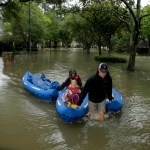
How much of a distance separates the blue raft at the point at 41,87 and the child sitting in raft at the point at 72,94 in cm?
148

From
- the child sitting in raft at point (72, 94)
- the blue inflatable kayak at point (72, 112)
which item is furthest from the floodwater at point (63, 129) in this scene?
the child sitting in raft at point (72, 94)

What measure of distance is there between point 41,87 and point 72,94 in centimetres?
349

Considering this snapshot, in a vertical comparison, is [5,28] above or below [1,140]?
above

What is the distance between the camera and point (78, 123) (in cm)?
830

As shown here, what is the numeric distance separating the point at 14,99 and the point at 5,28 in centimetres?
3730

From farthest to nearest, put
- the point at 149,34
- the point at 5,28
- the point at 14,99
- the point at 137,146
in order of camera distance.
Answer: the point at 149,34
the point at 5,28
the point at 14,99
the point at 137,146

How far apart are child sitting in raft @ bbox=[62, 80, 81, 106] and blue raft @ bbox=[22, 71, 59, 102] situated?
1.48 meters

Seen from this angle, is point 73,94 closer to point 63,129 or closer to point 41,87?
point 63,129

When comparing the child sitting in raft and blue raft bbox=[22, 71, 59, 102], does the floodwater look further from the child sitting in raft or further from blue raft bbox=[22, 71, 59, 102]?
the child sitting in raft

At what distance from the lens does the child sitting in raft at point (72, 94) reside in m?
8.47

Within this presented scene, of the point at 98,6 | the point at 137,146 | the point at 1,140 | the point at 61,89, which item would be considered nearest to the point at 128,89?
the point at 61,89

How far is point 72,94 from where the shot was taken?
28.0ft

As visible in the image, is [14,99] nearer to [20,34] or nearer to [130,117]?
[130,117]

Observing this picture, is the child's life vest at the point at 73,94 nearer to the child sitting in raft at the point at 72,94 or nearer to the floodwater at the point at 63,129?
the child sitting in raft at the point at 72,94
